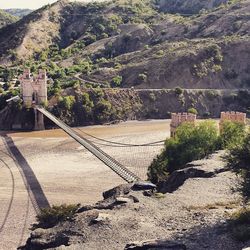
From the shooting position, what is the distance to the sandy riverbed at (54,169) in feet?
94.7

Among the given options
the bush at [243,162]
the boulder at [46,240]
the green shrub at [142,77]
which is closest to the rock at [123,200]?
the boulder at [46,240]

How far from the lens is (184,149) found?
30.3 metres

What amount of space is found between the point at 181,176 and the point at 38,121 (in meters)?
31.5

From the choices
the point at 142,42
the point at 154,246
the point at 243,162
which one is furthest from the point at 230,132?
the point at 142,42

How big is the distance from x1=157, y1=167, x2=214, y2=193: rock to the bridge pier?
30142mm

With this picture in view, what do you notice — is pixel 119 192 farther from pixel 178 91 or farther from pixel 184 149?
pixel 178 91

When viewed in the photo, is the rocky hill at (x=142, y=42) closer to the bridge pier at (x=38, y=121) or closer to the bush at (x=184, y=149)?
the bridge pier at (x=38, y=121)

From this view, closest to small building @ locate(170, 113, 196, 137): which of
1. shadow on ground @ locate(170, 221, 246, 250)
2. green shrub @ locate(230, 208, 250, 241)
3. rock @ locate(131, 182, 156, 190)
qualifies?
rock @ locate(131, 182, 156, 190)

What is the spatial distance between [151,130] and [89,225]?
33.6 meters

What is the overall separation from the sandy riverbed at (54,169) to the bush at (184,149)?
424 centimetres

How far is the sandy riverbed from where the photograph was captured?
94.7 feet

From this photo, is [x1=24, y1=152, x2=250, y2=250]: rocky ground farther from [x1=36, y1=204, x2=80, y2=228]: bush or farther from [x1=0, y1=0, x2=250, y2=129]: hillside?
[x1=0, y1=0, x2=250, y2=129]: hillside

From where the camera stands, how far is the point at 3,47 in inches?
3639

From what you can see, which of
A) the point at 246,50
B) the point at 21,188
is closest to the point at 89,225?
the point at 21,188
